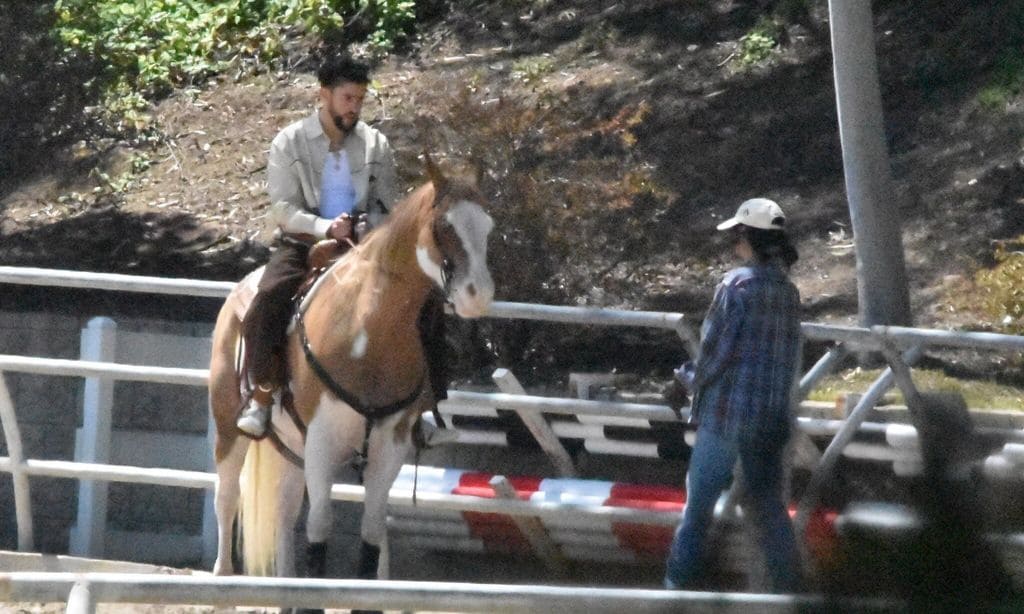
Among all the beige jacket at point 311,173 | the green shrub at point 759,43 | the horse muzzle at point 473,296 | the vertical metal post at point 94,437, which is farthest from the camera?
the green shrub at point 759,43

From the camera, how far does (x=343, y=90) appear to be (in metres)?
7.52

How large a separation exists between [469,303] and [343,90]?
155 cm

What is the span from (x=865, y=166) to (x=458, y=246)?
3931 millimetres

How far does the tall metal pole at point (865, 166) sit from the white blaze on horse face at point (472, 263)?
369cm

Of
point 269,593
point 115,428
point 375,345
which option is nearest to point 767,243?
point 375,345

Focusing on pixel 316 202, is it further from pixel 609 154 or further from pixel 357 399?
pixel 609 154

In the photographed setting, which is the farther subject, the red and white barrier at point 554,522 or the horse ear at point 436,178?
the red and white barrier at point 554,522

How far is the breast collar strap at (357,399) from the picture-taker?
6.93m

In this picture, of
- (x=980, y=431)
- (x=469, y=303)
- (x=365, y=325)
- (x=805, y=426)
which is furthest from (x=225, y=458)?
(x=980, y=431)

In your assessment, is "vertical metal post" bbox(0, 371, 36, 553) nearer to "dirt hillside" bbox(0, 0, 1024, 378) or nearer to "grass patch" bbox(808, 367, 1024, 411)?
"dirt hillside" bbox(0, 0, 1024, 378)

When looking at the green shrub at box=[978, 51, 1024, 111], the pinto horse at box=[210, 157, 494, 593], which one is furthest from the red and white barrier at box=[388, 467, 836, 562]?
the green shrub at box=[978, 51, 1024, 111]

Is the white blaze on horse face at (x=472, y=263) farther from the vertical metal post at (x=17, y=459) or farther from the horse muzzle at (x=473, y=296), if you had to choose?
the vertical metal post at (x=17, y=459)

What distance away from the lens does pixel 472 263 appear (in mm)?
6535

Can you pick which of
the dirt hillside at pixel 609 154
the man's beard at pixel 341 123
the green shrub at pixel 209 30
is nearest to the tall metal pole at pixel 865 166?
the dirt hillside at pixel 609 154
